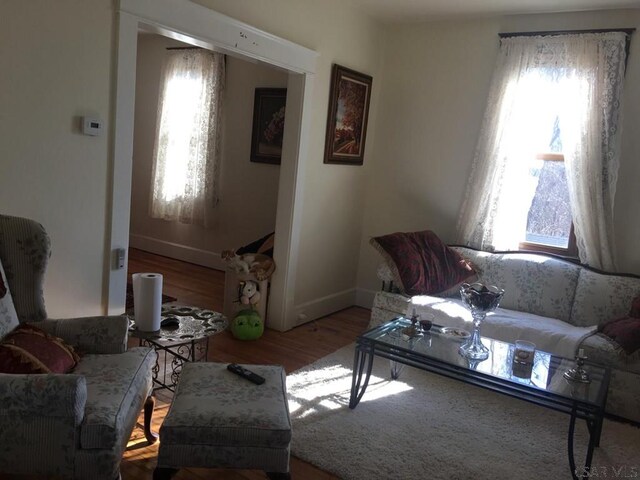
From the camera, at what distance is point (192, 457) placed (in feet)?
5.97

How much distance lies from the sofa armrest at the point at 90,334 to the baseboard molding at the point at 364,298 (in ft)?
9.79

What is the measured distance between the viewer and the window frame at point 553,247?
3.91 m

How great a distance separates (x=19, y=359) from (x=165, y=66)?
15.3ft

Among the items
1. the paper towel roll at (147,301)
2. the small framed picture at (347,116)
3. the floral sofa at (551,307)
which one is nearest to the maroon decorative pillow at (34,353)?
the paper towel roll at (147,301)

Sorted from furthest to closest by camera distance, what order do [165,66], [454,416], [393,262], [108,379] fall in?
1. [165,66]
2. [393,262]
3. [454,416]
4. [108,379]

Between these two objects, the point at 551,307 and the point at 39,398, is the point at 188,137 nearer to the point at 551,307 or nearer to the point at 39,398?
the point at 551,307

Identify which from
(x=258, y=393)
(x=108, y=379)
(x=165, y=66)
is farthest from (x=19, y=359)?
(x=165, y=66)

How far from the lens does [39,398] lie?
1.64 metres

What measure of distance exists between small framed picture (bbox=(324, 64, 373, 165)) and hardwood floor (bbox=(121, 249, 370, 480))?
4.49 ft

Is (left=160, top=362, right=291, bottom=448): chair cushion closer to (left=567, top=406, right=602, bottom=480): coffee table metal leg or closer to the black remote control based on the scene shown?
the black remote control

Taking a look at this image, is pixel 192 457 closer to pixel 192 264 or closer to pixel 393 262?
pixel 393 262

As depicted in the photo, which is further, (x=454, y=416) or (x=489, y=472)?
(x=454, y=416)

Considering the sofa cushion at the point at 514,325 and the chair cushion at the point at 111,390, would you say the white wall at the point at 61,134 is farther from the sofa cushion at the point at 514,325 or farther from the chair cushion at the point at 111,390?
the sofa cushion at the point at 514,325

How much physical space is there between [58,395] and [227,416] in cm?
55
